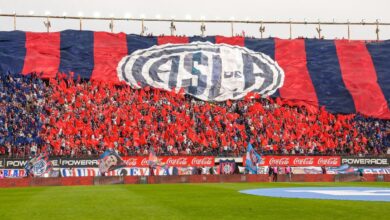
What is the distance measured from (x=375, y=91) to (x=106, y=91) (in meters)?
29.5

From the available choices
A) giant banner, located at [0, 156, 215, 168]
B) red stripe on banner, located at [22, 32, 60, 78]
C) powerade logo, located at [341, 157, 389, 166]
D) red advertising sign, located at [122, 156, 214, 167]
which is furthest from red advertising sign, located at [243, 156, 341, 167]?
red stripe on banner, located at [22, 32, 60, 78]

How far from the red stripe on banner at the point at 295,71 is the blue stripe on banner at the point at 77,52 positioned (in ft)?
67.5

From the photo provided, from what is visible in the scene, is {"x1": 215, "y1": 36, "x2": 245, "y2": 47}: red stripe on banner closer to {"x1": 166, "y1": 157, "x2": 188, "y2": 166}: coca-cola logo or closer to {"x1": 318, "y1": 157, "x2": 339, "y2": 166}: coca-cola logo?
{"x1": 318, "y1": 157, "x2": 339, "y2": 166}: coca-cola logo

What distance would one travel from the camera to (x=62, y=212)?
756 inches

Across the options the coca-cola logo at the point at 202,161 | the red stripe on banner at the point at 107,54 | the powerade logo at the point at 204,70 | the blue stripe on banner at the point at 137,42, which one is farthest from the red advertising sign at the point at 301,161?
the blue stripe on banner at the point at 137,42

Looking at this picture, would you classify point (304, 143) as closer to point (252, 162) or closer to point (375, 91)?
point (252, 162)

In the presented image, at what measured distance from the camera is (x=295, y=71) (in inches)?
2820

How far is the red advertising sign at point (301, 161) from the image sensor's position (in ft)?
185

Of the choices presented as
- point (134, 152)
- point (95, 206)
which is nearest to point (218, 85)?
point (134, 152)

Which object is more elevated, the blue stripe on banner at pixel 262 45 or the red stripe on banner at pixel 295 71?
the blue stripe on banner at pixel 262 45

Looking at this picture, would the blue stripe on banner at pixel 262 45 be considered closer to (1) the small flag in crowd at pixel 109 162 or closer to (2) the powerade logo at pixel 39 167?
(1) the small flag in crowd at pixel 109 162

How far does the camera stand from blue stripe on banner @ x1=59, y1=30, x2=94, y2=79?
217ft

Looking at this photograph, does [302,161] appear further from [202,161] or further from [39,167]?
[39,167]

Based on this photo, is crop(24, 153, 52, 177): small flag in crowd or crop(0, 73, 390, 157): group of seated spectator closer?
crop(24, 153, 52, 177): small flag in crowd
